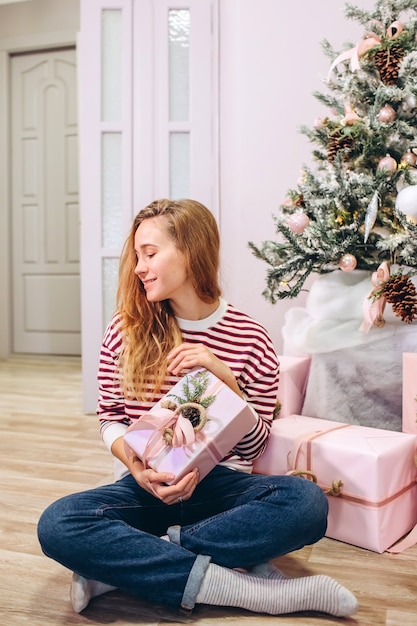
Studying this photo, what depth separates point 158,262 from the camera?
1.27m

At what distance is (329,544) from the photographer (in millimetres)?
1419

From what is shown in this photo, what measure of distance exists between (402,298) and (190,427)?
76cm

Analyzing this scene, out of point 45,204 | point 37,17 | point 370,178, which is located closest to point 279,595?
point 370,178

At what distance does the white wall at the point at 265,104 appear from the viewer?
255 centimetres

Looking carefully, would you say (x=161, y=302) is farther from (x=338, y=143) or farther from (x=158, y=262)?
(x=338, y=143)

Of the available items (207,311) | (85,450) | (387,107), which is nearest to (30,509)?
(85,450)

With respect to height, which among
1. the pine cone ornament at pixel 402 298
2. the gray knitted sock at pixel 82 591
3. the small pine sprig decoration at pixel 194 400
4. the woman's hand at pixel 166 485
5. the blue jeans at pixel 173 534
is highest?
the pine cone ornament at pixel 402 298

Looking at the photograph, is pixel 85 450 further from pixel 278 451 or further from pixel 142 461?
pixel 142 461

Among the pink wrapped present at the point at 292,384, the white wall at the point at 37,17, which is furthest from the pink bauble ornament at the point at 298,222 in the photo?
the white wall at the point at 37,17

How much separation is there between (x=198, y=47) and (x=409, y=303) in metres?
1.66

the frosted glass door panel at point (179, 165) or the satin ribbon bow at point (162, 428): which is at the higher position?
the frosted glass door panel at point (179, 165)

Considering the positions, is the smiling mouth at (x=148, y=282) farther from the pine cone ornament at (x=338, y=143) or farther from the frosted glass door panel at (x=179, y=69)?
the frosted glass door panel at (x=179, y=69)

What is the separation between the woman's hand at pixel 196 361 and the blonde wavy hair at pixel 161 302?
0.20ft

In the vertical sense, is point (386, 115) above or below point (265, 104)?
below
